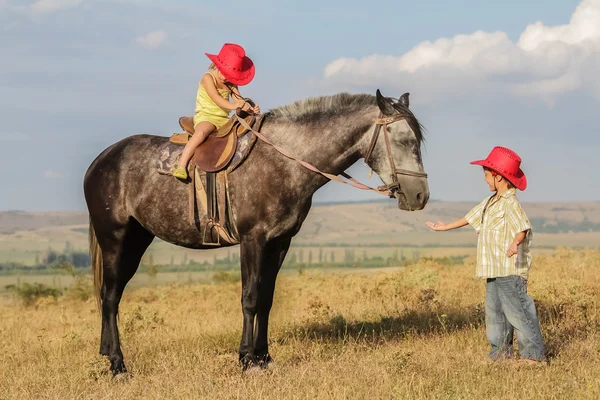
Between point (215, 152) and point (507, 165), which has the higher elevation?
point (215, 152)

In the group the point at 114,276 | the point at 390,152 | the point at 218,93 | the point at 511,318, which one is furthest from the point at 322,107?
the point at 114,276

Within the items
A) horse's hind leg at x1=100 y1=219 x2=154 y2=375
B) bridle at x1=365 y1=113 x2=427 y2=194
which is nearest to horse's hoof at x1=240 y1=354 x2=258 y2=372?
horse's hind leg at x1=100 y1=219 x2=154 y2=375

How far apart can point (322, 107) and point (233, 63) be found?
1.16 m

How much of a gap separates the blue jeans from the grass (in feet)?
0.88

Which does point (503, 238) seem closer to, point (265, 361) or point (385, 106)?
point (385, 106)

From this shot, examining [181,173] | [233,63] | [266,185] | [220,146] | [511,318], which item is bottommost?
[511,318]

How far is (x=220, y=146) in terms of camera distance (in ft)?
26.0

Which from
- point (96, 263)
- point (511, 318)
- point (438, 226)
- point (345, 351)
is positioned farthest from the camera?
point (96, 263)

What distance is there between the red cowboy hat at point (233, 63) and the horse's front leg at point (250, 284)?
6.24 ft

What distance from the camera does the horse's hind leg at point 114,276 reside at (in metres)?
8.75

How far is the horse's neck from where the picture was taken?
299 inches

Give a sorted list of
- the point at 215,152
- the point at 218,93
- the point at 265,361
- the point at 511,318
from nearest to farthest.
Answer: the point at 511,318, the point at 215,152, the point at 218,93, the point at 265,361

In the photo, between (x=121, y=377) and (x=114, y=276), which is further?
(x=114, y=276)

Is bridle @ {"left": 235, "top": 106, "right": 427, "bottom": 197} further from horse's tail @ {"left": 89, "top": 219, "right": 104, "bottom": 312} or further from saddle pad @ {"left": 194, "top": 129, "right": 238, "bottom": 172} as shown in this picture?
horse's tail @ {"left": 89, "top": 219, "right": 104, "bottom": 312}
